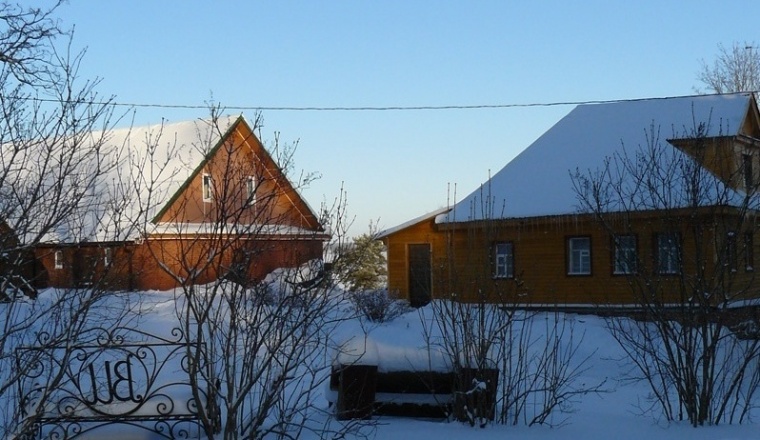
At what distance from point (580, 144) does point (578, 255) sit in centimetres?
334

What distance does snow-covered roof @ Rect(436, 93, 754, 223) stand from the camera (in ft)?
76.6

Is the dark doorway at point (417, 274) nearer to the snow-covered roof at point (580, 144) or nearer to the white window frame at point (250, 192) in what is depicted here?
the snow-covered roof at point (580, 144)

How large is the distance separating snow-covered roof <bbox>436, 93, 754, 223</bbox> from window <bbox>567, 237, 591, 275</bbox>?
1.19m

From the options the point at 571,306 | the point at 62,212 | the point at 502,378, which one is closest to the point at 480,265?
the point at 502,378

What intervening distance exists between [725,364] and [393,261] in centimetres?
1849

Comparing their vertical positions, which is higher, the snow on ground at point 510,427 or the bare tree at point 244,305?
the bare tree at point 244,305

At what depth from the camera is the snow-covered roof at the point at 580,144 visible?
920 inches

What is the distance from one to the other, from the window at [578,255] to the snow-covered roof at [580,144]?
3.91ft

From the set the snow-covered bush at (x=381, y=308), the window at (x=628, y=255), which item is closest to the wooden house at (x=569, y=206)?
the snow-covered bush at (x=381, y=308)

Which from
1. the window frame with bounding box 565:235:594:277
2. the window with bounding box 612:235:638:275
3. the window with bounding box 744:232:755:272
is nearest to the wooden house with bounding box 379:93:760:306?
the window frame with bounding box 565:235:594:277

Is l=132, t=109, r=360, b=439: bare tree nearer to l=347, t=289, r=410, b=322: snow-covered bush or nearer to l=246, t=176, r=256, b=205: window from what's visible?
l=246, t=176, r=256, b=205: window

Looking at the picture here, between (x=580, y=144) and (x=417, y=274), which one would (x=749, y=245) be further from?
(x=417, y=274)

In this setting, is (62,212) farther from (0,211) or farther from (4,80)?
(4,80)

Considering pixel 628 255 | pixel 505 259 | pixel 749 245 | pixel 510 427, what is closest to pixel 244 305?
pixel 510 427
